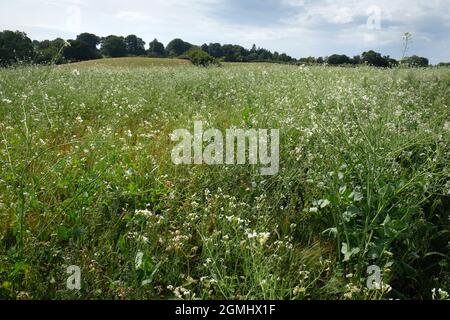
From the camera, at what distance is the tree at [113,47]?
158 feet

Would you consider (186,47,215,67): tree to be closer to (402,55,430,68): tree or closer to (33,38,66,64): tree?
(402,55,430,68): tree

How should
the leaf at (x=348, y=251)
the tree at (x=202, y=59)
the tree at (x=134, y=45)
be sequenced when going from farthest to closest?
the tree at (x=134, y=45), the tree at (x=202, y=59), the leaf at (x=348, y=251)

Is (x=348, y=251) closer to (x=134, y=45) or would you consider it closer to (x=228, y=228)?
(x=228, y=228)

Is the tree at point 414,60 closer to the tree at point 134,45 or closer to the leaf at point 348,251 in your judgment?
the leaf at point 348,251

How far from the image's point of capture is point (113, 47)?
49.2 m

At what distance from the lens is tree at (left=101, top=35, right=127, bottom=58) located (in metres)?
48.2

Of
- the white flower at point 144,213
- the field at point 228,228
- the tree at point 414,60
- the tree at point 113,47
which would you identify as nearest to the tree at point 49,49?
the field at point 228,228

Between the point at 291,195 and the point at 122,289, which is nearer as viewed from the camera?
the point at 122,289

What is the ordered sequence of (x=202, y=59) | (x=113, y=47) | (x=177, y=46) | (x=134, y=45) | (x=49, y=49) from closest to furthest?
(x=49, y=49) → (x=202, y=59) → (x=113, y=47) → (x=134, y=45) → (x=177, y=46)

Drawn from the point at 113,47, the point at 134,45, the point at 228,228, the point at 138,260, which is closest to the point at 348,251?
the point at 228,228
